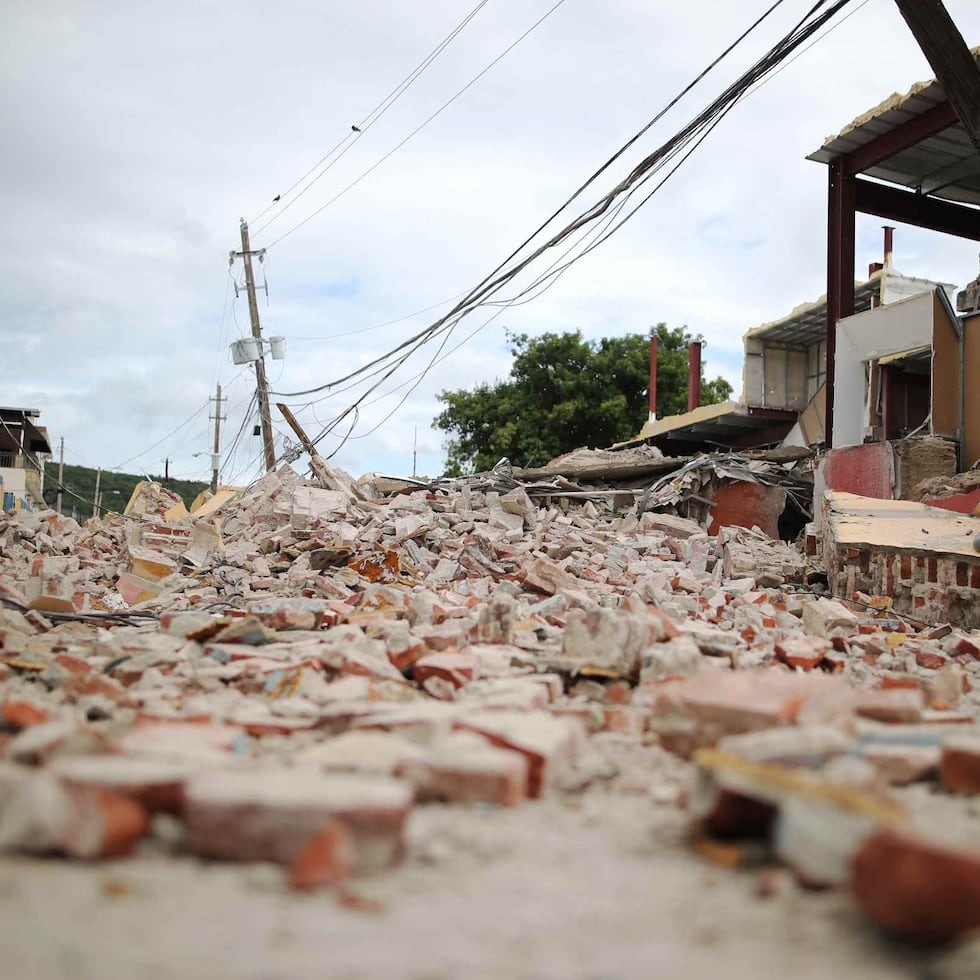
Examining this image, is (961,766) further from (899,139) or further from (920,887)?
(899,139)

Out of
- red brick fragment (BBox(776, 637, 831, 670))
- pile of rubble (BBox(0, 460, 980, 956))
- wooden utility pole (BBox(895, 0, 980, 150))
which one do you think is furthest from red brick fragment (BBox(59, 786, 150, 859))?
wooden utility pole (BBox(895, 0, 980, 150))

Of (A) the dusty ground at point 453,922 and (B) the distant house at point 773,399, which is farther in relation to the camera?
(B) the distant house at point 773,399

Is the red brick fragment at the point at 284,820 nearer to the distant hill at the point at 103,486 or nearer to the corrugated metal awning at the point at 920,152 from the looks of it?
the corrugated metal awning at the point at 920,152

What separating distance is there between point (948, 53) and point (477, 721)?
6.36 m

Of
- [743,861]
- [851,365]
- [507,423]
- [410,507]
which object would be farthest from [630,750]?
[507,423]

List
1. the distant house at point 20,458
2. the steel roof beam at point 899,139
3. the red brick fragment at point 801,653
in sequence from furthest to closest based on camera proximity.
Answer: the distant house at point 20,458
the steel roof beam at point 899,139
the red brick fragment at point 801,653

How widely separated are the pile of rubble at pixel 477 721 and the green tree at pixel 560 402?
1751 centimetres

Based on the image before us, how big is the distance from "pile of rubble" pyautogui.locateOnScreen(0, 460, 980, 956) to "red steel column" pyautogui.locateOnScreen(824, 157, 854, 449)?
6813mm

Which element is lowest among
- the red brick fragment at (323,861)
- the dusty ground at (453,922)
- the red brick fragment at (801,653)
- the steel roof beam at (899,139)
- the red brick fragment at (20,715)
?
the dusty ground at (453,922)

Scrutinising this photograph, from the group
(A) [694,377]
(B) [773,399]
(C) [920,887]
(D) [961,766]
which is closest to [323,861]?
(C) [920,887]

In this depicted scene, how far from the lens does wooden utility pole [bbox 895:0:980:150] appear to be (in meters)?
6.16

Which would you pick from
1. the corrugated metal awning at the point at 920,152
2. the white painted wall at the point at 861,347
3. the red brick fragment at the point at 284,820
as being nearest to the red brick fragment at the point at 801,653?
the red brick fragment at the point at 284,820

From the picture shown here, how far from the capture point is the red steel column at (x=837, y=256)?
13234 millimetres

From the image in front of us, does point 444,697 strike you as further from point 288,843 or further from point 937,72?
point 937,72
